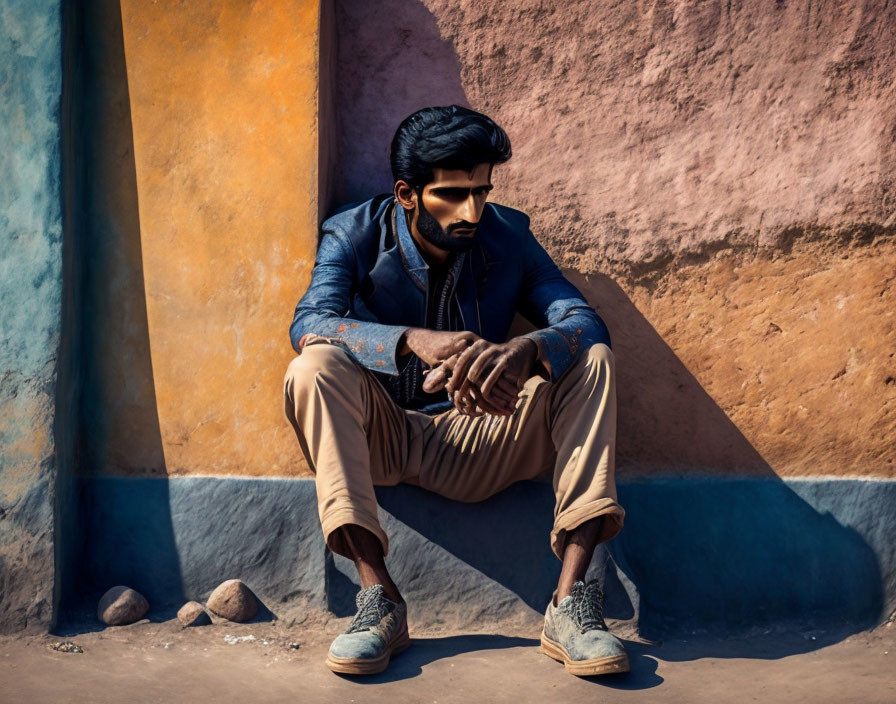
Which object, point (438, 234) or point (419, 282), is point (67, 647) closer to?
point (419, 282)

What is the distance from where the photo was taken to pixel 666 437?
338cm

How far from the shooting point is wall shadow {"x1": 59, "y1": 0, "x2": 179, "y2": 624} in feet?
10.8

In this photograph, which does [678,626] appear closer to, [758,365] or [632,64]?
[758,365]

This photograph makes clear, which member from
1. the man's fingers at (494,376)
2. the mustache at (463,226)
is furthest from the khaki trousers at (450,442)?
the mustache at (463,226)

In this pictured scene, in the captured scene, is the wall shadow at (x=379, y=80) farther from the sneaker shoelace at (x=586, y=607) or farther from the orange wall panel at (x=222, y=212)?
the sneaker shoelace at (x=586, y=607)

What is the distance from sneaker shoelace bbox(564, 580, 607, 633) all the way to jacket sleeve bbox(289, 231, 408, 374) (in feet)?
2.54

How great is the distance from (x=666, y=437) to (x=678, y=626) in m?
0.60

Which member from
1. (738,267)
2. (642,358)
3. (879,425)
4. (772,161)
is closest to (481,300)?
(642,358)

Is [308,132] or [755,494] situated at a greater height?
[308,132]

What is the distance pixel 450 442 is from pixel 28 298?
1.34 meters

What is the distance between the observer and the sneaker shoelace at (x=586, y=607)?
2686mm

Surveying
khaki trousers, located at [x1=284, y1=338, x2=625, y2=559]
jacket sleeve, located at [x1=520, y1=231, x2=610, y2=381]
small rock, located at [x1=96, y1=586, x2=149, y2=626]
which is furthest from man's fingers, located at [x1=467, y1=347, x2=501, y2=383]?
small rock, located at [x1=96, y1=586, x2=149, y2=626]

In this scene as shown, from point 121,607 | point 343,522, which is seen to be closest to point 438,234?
point 343,522

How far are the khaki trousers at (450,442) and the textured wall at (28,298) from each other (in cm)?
80
